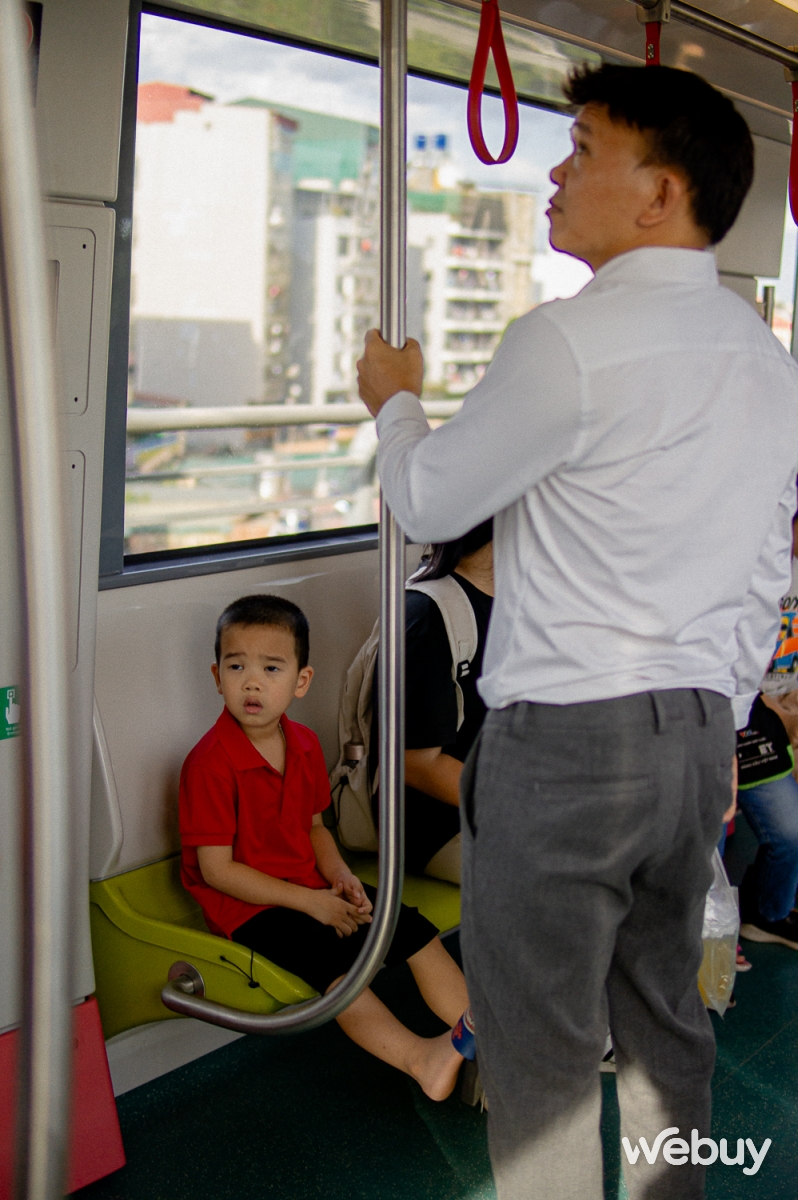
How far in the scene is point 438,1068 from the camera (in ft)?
6.73

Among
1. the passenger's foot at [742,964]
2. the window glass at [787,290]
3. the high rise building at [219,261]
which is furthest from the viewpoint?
the high rise building at [219,261]

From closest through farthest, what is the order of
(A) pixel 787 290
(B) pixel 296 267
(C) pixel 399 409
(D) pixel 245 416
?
(C) pixel 399 409 → (D) pixel 245 416 → (A) pixel 787 290 → (B) pixel 296 267

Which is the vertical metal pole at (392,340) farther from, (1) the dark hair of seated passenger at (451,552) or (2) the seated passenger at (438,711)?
(1) the dark hair of seated passenger at (451,552)

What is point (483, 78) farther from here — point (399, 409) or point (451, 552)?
point (451, 552)

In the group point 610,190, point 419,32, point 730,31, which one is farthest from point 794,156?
point 610,190

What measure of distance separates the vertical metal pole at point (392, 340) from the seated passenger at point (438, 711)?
599 millimetres

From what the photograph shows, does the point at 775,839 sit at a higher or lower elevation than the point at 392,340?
lower

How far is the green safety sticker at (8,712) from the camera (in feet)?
5.84

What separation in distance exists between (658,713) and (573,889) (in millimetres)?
231

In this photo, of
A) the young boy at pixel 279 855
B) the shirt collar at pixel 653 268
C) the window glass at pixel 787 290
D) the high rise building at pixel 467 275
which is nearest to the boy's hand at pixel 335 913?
the young boy at pixel 279 855

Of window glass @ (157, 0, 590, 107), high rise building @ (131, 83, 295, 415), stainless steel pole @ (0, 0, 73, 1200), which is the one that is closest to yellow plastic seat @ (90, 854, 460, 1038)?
stainless steel pole @ (0, 0, 73, 1200)

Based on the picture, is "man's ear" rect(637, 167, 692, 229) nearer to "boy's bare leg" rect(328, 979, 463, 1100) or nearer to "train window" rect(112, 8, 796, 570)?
"boy's bare leg" rect(328, 979, 463, 1100)

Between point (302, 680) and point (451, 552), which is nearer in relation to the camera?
point (302, 680)

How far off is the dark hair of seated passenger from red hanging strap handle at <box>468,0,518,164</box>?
83 centimetres
